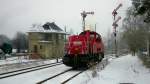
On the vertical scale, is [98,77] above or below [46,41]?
below

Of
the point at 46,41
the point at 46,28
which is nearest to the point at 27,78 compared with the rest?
the point at 46,41

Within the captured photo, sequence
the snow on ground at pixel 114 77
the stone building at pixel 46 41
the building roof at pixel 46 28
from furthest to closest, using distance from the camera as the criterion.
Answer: the building roof at pixel 46 28 → the stone building at pixel 46 41 → the snow on ground at pixel 114 77

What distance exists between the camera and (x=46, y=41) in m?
64.4

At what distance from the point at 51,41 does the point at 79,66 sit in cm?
3884

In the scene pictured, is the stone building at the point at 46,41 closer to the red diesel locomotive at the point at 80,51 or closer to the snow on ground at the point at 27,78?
the red diesel locomotive at the point at 80,51

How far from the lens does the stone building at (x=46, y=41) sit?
206 feet

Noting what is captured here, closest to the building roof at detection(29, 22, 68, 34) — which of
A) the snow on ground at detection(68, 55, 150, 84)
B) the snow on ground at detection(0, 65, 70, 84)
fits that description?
the snow on ground at detection(68, 55, 150, 84)

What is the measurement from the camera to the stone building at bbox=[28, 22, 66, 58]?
6279cm

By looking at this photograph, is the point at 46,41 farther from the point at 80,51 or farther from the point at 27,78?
the point at 27,78

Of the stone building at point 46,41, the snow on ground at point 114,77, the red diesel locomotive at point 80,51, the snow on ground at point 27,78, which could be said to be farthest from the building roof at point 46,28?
the snow on ground at point 27,78

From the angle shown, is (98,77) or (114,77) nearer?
(98,77)

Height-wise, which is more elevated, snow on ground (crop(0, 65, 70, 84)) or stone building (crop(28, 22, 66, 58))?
stone building (crop(28, 22, 66, 58))

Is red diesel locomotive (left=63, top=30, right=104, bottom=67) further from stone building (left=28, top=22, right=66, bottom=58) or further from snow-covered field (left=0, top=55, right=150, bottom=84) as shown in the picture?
stone building (left=28, top=22, right=66, bottom=58)

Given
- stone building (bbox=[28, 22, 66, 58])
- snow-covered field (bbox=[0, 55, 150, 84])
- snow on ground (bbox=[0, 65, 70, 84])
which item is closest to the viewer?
snow-covered field (bbox=[0, 55, 150, 84])
